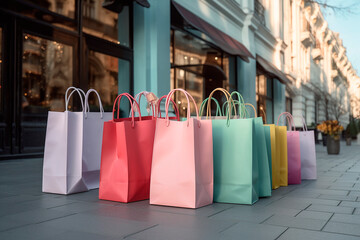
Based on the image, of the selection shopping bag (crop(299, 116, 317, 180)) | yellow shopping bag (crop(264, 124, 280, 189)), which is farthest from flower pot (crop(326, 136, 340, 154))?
yellow shopping bag (crop(264, 124, 280, 189))

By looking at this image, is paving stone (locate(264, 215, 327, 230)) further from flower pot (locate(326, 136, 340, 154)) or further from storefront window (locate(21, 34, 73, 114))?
flower pot (locate(326, 136, 340, 154))

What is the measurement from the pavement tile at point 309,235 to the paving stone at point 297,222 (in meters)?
Answer: 0.13

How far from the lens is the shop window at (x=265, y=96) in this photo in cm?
1845

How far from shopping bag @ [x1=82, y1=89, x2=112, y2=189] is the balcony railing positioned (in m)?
15.1

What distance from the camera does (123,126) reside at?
3.44 metres

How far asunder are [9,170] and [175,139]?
3.49 m

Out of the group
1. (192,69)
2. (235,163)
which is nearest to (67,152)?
(235,163)

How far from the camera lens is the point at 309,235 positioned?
236cm

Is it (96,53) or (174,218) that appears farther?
(96,53)

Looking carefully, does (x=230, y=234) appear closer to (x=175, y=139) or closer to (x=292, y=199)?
(x=175, y=139)

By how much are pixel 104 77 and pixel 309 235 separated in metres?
7.12

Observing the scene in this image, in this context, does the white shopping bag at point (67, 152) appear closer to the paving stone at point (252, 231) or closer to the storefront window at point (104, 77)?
the paving stone at point (252, 231)

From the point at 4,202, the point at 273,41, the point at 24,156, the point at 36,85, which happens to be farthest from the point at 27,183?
the point at 273,41

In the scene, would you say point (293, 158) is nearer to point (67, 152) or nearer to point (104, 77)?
point (67, 152)
